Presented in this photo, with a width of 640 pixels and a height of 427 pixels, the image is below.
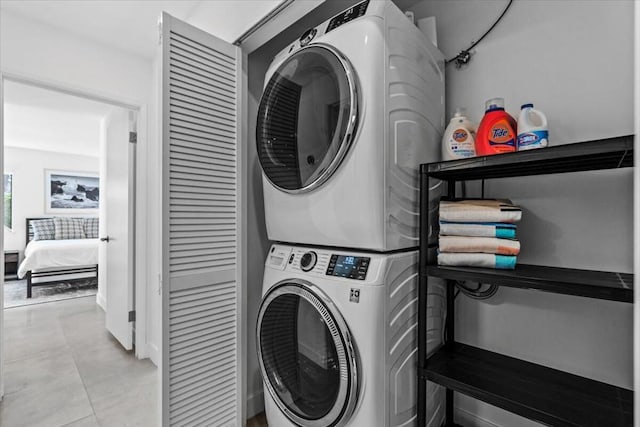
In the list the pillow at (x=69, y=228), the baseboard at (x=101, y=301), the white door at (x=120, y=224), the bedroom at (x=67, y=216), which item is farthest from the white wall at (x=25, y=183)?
the white door at (x=120, y=224)

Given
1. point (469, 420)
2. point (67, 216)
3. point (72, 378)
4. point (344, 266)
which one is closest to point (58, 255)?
point (67, 216)

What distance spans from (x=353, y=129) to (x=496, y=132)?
537 mm

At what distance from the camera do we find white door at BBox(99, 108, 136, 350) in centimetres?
272

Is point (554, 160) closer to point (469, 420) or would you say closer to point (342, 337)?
point (342, 337)

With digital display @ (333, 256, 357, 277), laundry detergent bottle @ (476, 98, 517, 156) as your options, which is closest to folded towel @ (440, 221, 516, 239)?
laundry detergent bottle @ (476, 98, 517, 156)

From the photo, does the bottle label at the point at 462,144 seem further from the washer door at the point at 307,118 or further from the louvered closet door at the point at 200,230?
the louvered closet door at the point at 200,230

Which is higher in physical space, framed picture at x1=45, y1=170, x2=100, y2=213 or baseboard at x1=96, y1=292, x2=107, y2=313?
framed picture at x1=45, y1=170, x2=100, y2=213

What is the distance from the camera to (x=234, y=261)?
1.67 meters

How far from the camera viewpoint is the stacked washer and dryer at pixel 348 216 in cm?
115

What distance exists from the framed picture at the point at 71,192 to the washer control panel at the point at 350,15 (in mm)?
7187

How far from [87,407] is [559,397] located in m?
2.47

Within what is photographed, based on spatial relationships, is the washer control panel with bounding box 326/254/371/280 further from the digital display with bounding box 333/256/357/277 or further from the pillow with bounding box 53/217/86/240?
the pillow with bounding box 53/217/86/240

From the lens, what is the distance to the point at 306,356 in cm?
140

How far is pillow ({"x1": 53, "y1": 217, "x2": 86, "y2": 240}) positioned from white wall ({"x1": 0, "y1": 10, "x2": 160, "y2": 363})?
4532 millimetres
